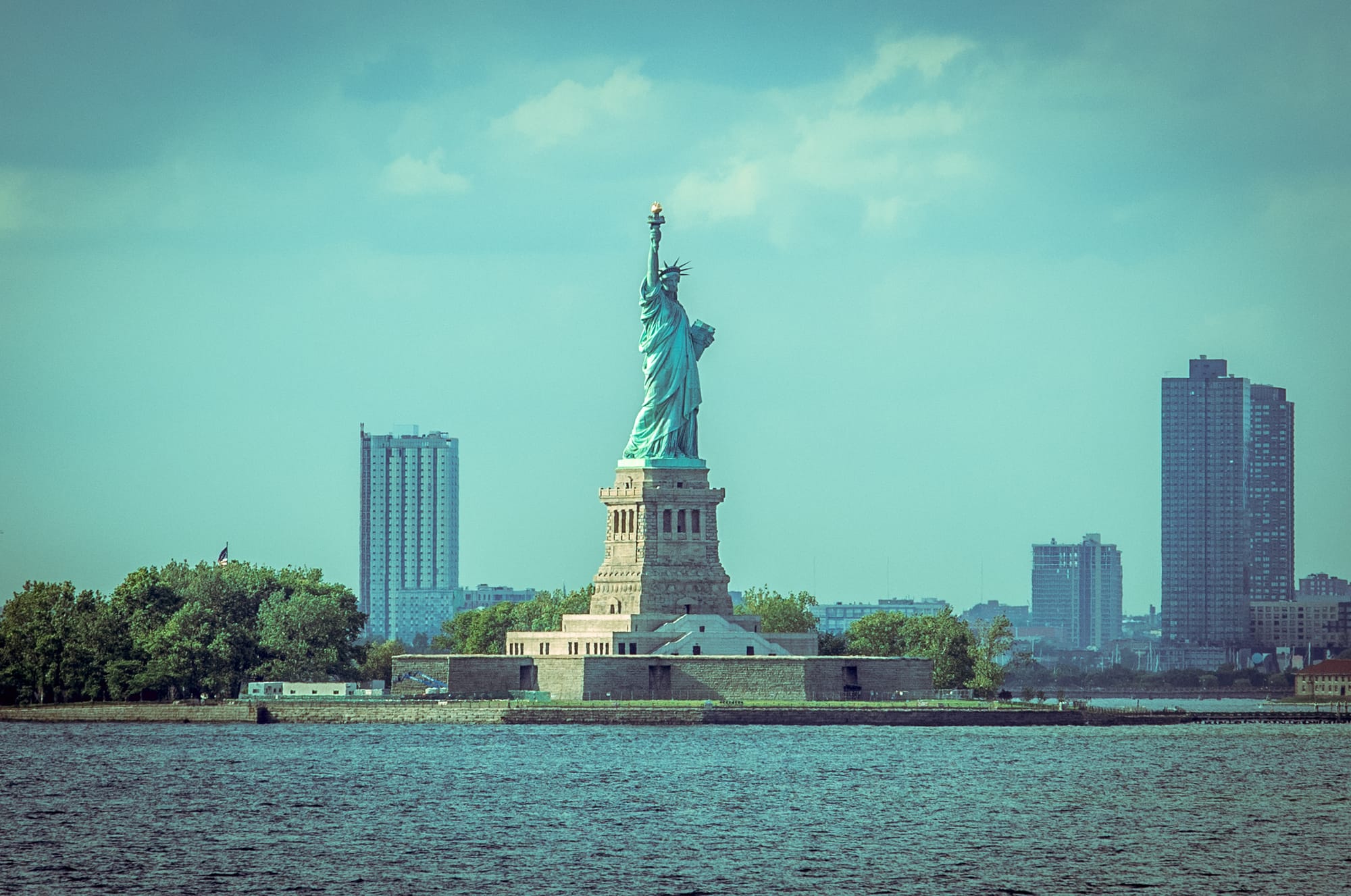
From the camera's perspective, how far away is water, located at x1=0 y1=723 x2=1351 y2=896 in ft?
248

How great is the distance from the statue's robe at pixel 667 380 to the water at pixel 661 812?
17932mm

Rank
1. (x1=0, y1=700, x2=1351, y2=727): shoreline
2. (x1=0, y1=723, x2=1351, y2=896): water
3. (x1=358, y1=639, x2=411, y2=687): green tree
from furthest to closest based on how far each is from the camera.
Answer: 1. (x1=358, y1=639, x2=411, y2=687): green tree
2. (x1=0, y1=700, x2=1351, y2=727): shoreline
3. (x1=0, y1=723, x2=1351, y2=896): water

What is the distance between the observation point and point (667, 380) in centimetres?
14038

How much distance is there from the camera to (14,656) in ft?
474

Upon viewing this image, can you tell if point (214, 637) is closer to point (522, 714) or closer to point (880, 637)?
point (522, 714)

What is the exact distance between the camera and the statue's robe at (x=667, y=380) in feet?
458

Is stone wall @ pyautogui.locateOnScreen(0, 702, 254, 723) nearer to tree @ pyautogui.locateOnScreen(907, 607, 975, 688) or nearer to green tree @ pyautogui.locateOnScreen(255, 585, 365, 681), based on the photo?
green tree @ pyautogui.locateOnScreen(255, 585, 365, 681)

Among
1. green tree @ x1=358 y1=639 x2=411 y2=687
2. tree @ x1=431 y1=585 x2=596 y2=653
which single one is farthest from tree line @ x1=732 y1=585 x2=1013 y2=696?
green tree @ x1=358 y1=639 x2=411 y2=687

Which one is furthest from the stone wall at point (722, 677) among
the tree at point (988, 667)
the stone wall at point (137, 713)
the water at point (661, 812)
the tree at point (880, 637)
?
the tree at point (880, 637)

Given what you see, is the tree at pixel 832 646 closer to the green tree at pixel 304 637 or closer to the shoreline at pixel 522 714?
the shoreline at pixel 522 714

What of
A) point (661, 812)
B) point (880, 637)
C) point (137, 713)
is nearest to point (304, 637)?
point (137, 713)

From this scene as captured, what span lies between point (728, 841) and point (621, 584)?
54.6 meters

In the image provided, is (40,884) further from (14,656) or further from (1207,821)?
(14,656)

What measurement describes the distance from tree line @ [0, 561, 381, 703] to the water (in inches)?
275
